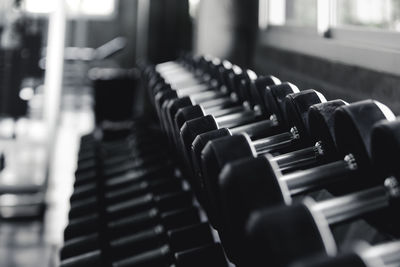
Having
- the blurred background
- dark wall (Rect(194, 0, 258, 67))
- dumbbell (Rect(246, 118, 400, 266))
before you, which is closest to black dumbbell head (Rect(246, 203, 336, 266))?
dumbbell (Rect(246, 118, 400, 266))

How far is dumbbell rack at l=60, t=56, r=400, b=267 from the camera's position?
0.93 metres

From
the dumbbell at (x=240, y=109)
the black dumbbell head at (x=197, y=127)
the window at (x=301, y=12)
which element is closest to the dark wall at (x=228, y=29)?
the window at (x=301, y=12)

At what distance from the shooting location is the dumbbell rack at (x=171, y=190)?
0.93m

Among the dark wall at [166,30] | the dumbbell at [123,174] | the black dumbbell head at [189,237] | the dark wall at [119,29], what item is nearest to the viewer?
the black dumbbell head at [189,237]

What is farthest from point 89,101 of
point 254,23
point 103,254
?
point 103,254

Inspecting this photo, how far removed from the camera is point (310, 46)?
1777 mm

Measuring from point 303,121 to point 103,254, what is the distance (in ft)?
2.67

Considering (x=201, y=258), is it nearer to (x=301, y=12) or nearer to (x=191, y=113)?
(x=191, y=113)

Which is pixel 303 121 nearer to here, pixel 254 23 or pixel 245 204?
pixel 245 204

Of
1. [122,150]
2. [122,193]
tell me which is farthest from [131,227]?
[122,150]

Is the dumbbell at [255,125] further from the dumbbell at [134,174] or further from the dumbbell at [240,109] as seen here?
the dumbbell at [134,174]

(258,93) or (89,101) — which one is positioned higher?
(258,93)

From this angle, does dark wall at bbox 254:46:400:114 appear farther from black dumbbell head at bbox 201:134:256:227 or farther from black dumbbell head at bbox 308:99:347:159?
black dumbbell head at bbox 201:134:256:227

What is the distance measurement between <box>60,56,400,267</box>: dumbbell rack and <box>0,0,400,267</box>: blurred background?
290 millimetres
